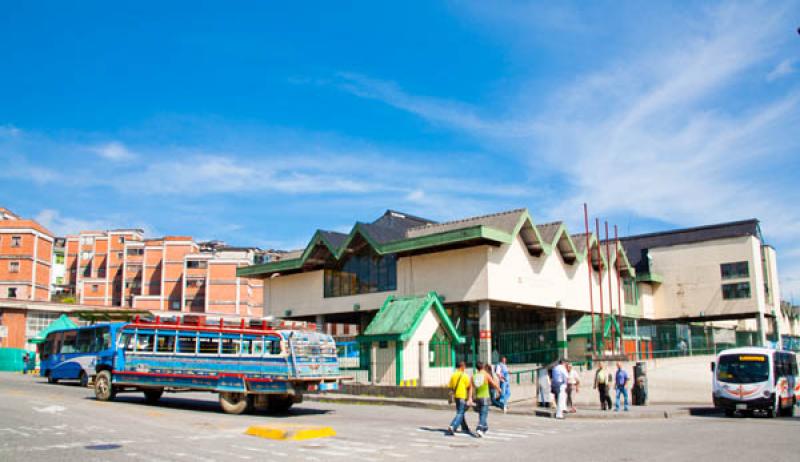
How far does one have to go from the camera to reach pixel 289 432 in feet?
45.8

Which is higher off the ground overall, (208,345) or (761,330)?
(761,330)

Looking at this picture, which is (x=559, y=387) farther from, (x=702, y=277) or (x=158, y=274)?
(x=158, y=274)

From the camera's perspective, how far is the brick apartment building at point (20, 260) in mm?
80625

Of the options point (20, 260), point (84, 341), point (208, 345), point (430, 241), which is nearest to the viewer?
point (208, 345)

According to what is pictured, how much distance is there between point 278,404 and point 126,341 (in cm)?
487

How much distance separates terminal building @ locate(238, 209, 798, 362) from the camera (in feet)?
119

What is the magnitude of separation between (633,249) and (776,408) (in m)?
37.0

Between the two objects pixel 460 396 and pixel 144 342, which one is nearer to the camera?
pixel 460 396

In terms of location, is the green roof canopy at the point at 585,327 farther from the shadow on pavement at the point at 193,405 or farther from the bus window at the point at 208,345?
the bus window at the point at 208,345

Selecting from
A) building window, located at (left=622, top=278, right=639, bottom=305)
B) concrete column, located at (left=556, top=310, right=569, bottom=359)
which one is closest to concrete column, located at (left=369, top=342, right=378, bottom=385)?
concrete column, located at (left=556, top=310, right=569, bottom=359)

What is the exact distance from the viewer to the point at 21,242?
81188mm

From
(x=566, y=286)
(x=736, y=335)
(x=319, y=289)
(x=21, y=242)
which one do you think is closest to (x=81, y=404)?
(x=319, y=289)

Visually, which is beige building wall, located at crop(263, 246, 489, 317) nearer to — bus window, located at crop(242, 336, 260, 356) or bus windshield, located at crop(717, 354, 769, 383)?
bus windshield, located at crop(717, 354, 769, 383)

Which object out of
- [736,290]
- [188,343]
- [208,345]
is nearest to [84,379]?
[188,343]
